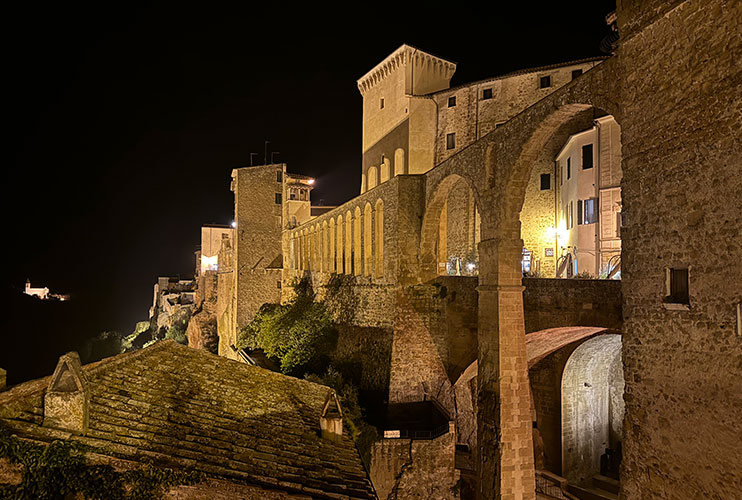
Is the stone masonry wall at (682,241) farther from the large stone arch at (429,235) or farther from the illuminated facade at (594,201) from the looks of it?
the illuminated facade at (594,201)

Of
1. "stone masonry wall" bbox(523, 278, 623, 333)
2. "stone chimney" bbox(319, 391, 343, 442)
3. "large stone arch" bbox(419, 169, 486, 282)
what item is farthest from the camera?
"large stone arch" bbox(419, 169, 486, 282)

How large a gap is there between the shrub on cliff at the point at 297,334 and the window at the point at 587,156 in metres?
13.8

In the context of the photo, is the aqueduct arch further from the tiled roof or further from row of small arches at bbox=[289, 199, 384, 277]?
→ row of small arches at bbox=[289, 199, 384, 277]

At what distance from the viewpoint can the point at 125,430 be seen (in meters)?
5.63

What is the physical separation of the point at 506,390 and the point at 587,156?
43.2ft

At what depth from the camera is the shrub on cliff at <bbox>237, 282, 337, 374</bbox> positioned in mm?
20206

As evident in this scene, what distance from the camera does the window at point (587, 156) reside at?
19.3 metres

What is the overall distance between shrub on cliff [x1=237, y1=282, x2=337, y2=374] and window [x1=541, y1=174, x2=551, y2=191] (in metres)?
14.4

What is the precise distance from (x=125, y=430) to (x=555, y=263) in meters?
22.7

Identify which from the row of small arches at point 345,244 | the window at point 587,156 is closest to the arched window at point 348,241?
the row of small arches at point 345,244

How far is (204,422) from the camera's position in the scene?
6668 mm

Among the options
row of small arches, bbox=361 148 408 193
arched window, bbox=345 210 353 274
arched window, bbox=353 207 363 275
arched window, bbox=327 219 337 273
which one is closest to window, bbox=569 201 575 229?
arched window, bbox=353 207 363 275

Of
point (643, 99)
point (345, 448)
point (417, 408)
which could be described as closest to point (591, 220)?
point (417, 408)

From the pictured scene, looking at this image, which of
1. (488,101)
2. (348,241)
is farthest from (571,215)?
(348,241)
